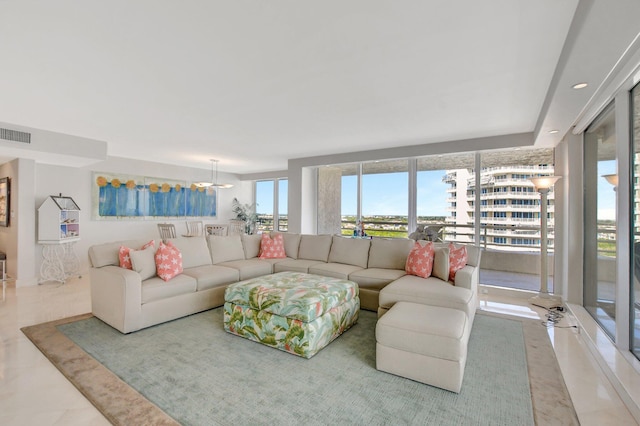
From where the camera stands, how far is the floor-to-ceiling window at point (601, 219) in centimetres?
282

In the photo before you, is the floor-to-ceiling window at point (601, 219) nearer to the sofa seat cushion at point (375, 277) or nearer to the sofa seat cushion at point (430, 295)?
the sofa seat cushion at point (430, 295)

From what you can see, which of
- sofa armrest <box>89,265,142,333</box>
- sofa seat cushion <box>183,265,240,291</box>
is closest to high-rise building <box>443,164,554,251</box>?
sofa seat cushion <box>183,265,240,291</box>

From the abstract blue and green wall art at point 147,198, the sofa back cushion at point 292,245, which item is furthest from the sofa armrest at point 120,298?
the abstract blue and green wall art at point 147,198

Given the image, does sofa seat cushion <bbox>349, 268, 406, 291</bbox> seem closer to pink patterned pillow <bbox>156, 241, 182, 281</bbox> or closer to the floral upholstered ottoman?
the floral upholstered ottoman

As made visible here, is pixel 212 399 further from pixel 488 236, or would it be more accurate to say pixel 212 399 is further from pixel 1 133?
pixel 488 236

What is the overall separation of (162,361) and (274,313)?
0.96 m

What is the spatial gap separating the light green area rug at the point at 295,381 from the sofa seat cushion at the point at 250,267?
1137mm

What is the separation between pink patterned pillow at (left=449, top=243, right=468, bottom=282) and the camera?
342 cm

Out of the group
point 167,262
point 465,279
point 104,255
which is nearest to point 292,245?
point 167,262

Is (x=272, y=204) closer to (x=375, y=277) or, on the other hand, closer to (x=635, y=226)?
(x=375, y=277)

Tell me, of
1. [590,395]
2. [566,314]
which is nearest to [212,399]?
[590,395]

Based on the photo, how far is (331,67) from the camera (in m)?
2.57

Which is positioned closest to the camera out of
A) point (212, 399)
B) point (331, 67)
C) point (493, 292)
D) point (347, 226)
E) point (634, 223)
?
point (212, 399)

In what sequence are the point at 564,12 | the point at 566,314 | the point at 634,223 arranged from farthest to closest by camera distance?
the point at 566,314, the point at 634,223, the point at 564,12
